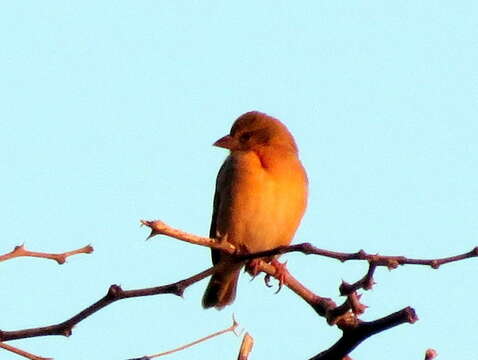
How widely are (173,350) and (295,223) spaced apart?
4051mm

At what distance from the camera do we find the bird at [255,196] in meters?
6.33

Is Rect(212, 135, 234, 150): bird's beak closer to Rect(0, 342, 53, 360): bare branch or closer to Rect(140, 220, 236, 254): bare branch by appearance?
Rect(140, 220, 236, 254): bare branch

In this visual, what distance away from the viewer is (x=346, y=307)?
2799 mm

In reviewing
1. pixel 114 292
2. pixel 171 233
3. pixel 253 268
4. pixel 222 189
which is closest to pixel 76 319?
pixel 114 292

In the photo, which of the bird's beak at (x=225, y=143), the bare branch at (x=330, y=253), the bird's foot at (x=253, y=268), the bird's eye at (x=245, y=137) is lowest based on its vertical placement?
the bird's foot at (x=253, y=268)

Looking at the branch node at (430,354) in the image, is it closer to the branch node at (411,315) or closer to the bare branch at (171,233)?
the branch node at (411,315)

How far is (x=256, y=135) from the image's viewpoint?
7078 mm

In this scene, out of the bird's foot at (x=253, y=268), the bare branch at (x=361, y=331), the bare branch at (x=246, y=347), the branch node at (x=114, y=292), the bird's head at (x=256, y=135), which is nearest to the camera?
the bare branch at (x=361, y=331)

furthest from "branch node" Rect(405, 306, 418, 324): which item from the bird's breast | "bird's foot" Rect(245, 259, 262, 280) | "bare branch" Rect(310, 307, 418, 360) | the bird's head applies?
the bird's head

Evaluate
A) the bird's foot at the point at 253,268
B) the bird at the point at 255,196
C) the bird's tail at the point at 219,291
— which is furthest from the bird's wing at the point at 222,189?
the bird's foot at the point at 253,268

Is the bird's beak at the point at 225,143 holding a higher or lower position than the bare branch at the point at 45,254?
higher

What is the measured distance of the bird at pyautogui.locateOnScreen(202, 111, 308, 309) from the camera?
6.33m

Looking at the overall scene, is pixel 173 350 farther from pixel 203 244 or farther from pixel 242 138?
pixel 242 138

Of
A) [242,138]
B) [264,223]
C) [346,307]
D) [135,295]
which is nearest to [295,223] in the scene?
[264,223]
